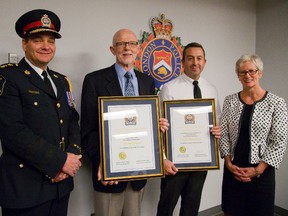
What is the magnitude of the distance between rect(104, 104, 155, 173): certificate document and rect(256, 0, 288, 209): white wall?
2.14 metres

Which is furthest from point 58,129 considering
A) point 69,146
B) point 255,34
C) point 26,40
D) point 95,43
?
point 255,34

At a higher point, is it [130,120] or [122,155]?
[130,120]

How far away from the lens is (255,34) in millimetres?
3293

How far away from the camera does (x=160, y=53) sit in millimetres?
2529

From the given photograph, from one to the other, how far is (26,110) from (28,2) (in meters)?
0.95

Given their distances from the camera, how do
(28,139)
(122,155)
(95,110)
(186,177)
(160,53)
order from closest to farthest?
(28,139)
(122,155)
(95,110)
(186,177)
(160,53)

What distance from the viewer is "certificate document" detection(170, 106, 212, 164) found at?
1.74 meters

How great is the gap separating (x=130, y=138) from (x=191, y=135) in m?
0.45

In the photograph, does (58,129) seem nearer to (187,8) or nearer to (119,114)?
(119,114)

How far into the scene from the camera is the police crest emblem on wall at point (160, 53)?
2451 millimetres

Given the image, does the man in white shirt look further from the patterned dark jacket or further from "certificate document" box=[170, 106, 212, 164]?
the patterned dark jacket

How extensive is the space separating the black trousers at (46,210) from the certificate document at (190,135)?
745 millimetres

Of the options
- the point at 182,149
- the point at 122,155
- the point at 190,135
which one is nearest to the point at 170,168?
the point at 182,149

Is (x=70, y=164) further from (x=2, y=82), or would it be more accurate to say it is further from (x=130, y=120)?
(x=2, y=82)
